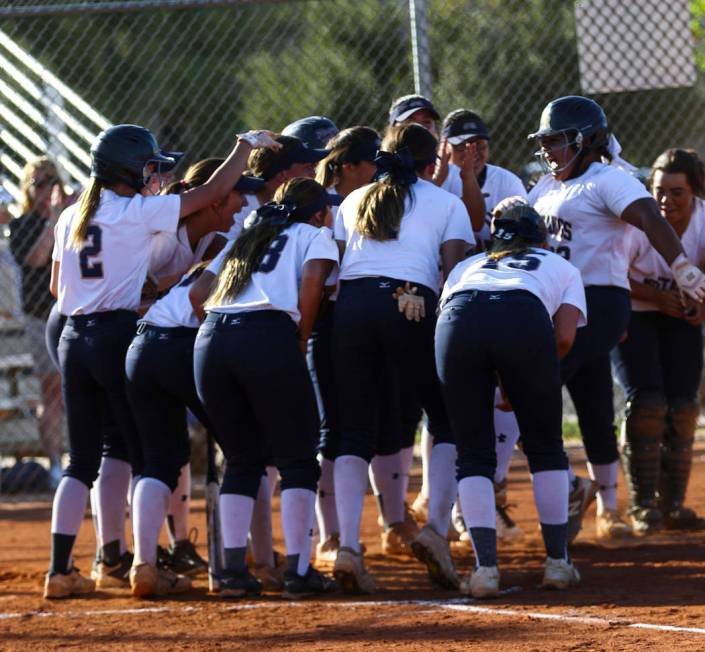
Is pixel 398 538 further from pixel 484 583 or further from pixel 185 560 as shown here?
pixel 484 583

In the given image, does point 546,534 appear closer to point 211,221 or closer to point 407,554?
point 407,554

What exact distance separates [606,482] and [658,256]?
1.24m

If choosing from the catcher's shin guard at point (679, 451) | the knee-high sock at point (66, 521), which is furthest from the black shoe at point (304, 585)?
the catcher's shin guard at point (679, 451)

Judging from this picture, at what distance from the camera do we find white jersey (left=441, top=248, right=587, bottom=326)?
5.46 metres

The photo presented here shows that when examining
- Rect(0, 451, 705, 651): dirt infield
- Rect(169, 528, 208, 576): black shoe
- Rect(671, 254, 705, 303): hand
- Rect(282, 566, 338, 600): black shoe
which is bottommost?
Rect(0, 451, 705, 651): dirt infield

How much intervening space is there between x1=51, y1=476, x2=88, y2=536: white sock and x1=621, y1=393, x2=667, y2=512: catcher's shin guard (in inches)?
117

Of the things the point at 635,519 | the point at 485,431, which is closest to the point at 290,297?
the point at 485,431

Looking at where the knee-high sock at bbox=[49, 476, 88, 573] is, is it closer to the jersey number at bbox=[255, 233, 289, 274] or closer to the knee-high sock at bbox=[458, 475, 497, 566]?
the jersey number at bbox=[255, 233, 289, 274]

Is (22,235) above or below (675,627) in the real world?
above

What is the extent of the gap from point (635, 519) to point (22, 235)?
4415mm

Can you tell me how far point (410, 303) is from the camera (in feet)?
18.8

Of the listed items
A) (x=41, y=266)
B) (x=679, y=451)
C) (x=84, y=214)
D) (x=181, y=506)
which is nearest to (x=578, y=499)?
(x=679, y=451)

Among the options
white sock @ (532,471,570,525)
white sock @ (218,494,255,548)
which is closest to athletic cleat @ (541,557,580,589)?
white sock @ (532,471,570,525)

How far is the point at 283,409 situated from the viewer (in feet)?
18.3
